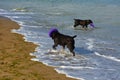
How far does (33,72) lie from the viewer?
959cm

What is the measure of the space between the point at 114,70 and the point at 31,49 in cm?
404

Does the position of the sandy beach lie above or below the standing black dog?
below

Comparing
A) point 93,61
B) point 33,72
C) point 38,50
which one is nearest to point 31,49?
point 38,50

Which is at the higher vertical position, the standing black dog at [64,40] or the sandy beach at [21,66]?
the standing black dog at [64,40]

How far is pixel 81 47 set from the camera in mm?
14031

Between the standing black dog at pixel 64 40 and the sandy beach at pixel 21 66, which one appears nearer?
the sandy beach at pixel 21 66

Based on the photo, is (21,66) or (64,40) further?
(64,40)

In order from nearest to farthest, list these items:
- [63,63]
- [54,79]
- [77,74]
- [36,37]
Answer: [54,79], [77,74], [63,63], [36,37]

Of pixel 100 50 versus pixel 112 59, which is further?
pixel 100 50

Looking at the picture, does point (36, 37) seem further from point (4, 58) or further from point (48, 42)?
point (4, 58)

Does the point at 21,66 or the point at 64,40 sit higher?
the point at 64,40

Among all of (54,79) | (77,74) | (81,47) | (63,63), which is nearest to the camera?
(54,79)

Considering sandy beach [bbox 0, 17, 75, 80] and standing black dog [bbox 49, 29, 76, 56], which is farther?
standing black dog [bbox 49, 29, 76, 56]

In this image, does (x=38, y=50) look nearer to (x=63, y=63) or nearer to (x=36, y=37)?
(x=63, y=63)
